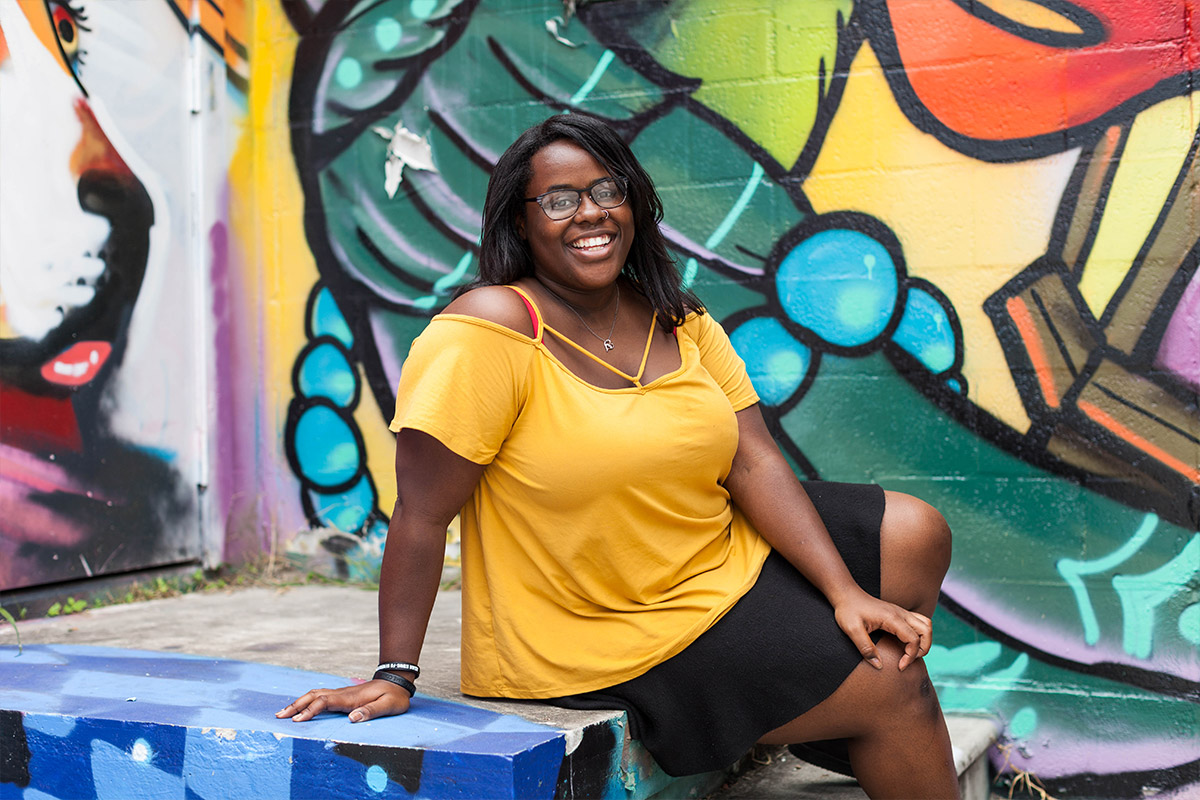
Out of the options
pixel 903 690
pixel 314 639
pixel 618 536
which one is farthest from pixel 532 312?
pixel 314 639

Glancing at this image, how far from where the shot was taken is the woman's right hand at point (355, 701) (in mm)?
1967

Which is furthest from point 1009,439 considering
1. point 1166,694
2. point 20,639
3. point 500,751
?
point 20,639

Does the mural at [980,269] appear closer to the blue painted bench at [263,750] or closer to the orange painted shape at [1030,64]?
the orange painted shape at [1030,64]

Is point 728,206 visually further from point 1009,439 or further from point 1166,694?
point 1166,694

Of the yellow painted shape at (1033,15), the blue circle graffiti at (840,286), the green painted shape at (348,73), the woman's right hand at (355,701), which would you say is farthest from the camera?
the green painted shape at (348,73)

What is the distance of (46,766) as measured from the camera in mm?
2113

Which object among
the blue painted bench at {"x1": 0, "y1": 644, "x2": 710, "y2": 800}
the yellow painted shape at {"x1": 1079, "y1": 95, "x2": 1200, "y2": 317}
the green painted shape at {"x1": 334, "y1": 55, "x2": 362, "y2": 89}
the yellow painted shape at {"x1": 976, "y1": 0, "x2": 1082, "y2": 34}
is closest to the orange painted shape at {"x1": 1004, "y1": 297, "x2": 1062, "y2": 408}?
the yellow painted shape at {"x1": 1079, "y1": 95, "x2": 1200, "y2": 317}

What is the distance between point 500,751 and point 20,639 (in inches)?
68.3

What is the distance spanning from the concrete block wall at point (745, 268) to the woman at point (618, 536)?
3.52 ft

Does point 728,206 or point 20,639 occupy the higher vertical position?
point 728,206

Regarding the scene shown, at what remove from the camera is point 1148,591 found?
3025mm

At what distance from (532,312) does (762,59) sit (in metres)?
1.73

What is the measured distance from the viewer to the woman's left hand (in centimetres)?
201

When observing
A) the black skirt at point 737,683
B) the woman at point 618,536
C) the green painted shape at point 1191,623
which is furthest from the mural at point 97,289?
the green painted shape at point 1191,623
